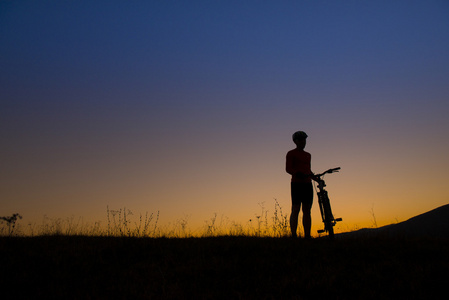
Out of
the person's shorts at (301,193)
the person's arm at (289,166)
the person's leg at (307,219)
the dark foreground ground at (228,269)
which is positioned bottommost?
the dark foreground ground at (228,269)

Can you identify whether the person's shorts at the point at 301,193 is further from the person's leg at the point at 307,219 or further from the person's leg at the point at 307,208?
the person's leg at the point at 307,219

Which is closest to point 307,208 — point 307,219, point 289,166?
point 307,219

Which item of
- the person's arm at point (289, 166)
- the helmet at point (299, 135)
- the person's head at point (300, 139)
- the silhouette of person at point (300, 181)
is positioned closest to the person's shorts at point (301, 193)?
the silhouette of person at point (300, 181)

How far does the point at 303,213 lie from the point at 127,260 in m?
3.94

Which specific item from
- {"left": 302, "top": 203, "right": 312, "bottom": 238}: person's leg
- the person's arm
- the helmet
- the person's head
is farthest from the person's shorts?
the helmet

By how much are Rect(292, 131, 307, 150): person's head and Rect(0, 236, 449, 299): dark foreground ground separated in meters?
2.11

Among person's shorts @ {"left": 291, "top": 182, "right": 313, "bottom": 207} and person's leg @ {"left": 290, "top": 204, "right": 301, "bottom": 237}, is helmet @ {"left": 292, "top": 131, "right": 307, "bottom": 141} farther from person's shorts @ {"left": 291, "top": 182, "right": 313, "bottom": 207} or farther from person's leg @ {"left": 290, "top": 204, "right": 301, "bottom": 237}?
person's leg @ {"left": 290, "top": 204, "right": 301, "bottom": 237}

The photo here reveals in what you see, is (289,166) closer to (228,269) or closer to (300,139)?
(300,139)

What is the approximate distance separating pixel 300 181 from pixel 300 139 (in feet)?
3.12

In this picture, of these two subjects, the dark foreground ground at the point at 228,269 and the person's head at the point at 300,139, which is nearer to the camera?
the dark foreground ground at the point at 228,269

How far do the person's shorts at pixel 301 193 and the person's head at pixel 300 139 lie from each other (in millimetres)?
843

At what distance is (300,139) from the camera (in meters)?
7.69

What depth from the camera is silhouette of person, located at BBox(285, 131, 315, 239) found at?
7605 millimetres

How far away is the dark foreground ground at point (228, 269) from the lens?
4660 mm
